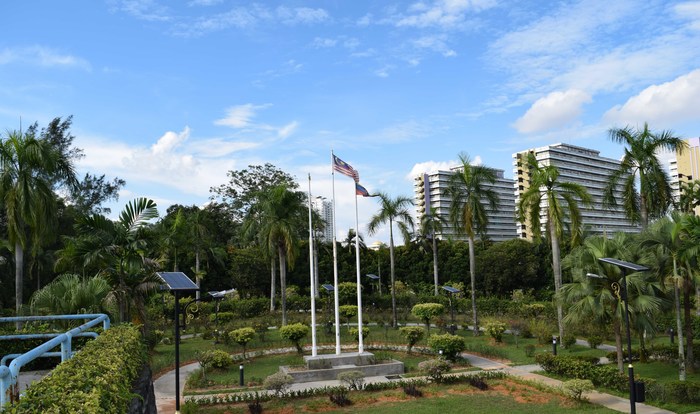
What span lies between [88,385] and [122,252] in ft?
43.9

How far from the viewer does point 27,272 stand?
43.0 metres

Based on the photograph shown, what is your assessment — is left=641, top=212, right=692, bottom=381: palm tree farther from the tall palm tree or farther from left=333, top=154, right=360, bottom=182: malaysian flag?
the tall palm tree

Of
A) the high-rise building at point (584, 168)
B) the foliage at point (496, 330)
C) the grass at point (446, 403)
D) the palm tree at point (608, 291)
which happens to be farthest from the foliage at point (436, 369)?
the high-rise building at point (584, 168)

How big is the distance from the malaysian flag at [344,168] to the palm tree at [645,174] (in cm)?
1307

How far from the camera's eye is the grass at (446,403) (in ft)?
48.4

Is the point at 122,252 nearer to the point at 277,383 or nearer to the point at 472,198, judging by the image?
the point at 277,383

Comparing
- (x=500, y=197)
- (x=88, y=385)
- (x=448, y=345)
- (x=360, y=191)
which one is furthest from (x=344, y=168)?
(x=500, y=197)

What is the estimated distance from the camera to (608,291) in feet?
53.5

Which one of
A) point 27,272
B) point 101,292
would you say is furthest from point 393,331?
point 27,272

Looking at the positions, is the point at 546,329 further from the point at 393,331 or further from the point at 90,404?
the point at 90,404

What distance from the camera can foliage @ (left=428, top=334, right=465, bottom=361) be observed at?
21531 mm

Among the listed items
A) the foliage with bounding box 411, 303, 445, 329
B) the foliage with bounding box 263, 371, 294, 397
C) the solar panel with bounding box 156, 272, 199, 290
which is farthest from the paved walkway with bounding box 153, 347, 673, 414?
the foliage with bounding box 411, 303, 445, 329

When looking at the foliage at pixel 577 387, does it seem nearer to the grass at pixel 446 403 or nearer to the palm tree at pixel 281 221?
the grass at pixel 446 403

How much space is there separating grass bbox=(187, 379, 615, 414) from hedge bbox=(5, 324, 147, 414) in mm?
8070
